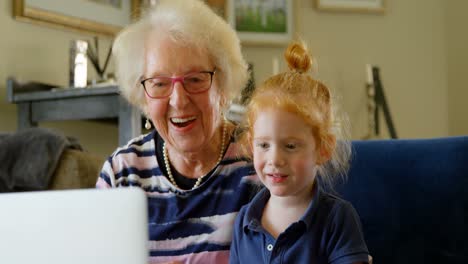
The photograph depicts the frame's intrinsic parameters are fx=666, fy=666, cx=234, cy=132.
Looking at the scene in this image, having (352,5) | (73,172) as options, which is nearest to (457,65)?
(352,5)

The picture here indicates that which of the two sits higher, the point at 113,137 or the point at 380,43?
the point at 380,43

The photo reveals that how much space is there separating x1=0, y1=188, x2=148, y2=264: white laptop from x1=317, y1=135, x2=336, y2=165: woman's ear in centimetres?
56

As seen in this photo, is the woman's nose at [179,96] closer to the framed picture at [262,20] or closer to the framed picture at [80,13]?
the framed picture at [80,13]

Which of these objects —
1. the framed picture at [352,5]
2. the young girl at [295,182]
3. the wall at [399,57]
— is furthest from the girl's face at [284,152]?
the framed picture at [352,5]

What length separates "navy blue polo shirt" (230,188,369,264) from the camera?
1.09 m

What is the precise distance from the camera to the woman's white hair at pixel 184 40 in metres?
1.46

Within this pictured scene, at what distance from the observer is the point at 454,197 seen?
141 cm

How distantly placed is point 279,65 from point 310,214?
8.68ft

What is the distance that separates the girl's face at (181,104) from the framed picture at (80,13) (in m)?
1.45

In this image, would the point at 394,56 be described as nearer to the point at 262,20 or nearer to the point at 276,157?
the point at 262,20

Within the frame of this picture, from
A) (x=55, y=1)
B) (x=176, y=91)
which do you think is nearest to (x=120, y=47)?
(x=176, y=91)

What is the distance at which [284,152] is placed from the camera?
3.68ft

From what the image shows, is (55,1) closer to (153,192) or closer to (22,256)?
(153,192)

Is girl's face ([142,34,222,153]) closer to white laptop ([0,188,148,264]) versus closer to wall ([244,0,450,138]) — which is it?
white laptop ([0,188,148,264])
